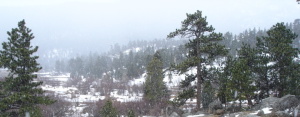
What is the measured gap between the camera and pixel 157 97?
2542 inches

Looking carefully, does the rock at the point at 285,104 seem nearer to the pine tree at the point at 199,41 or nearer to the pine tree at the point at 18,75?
the pine tree at the point at 199,41

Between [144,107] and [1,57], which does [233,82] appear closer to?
[1,57]

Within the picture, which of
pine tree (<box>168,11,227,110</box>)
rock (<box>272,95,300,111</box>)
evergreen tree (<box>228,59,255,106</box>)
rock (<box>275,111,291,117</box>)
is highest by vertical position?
pine tree (<box>168,11,227,110</box>)

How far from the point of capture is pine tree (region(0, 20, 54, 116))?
811 inches

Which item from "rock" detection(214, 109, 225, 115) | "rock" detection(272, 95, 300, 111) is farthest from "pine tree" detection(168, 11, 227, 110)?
A: "rock" detection(272, 95, 300, 111)

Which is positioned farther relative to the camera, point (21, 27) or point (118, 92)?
point (118, 92)

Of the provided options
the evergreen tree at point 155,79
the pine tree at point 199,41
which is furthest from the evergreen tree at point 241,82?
the evergreen tree at point 155,79

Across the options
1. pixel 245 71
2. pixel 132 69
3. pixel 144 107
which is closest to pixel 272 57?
pixel 245 71

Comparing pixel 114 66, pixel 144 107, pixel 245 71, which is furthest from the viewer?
pixel 114 66

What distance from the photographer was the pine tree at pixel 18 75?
20.6 meters

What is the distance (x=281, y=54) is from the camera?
2739cm

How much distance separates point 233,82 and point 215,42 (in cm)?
419

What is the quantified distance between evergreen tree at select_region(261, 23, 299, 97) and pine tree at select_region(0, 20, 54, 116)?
22.9m

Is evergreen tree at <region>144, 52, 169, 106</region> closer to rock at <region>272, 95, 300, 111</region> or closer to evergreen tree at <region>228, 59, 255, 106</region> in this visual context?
evergreen tree at <region>228, 59, 255, 106</region>
